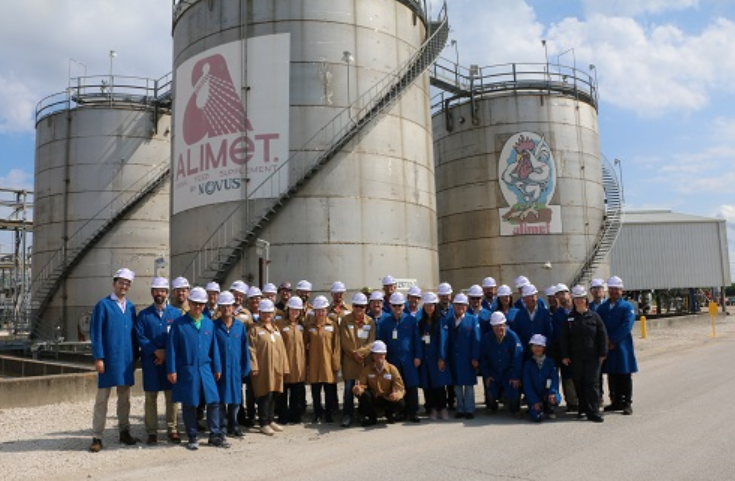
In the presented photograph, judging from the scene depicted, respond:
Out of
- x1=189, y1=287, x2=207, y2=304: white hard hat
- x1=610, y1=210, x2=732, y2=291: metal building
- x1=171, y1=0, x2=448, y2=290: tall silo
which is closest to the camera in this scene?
x1=189, y1=287, x2=207, y2=304: white hard hat

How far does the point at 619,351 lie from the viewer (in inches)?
344

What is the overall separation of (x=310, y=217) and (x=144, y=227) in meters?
12.5

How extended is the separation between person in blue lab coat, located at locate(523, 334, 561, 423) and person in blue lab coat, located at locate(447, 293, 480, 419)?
0.72 metres

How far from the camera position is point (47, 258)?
25.7 metres

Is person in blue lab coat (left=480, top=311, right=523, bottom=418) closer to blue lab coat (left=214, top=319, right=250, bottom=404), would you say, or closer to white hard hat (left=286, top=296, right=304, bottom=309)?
white hard hat (left=286, top=296, right=304, bottom=309)

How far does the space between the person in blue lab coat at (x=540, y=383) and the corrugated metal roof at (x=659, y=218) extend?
3057 centimetres

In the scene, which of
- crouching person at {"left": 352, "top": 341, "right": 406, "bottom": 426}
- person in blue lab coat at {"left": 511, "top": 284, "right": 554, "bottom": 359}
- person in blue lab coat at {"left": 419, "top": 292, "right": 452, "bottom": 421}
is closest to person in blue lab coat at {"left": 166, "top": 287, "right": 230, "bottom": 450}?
crouching person at {"left": 352, "top": 341, "right": 406, "bottom": 426}

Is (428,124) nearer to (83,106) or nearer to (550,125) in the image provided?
(550,125)

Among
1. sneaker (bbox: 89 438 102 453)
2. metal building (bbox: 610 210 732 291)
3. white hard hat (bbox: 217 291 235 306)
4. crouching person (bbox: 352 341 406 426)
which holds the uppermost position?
metal building (bbox: 610 210 732 291)

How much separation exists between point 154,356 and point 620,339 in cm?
627

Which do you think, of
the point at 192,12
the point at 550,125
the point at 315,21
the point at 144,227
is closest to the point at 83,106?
the point at 144,227

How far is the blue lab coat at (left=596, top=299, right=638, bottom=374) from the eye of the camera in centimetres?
867

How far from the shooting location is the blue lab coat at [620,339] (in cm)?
867

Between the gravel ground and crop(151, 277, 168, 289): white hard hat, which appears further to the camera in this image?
crop(151, 277, 168, 289): white hard hat
